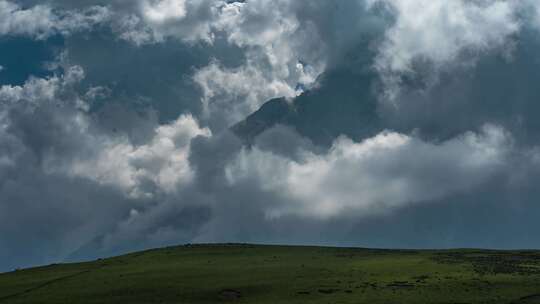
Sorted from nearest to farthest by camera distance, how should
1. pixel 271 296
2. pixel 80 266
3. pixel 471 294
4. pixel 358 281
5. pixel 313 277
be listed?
pixel 471 294
pixel 271 296
pixel 358 281
pixel 313 277
pixel 80 266

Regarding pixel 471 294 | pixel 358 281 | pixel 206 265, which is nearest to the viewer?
pixel 471 294

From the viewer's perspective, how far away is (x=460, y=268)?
354 ft

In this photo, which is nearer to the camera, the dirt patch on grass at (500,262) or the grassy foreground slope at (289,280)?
the grassy foreground slope at (289,280)

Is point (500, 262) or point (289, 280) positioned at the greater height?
point (500, 262)

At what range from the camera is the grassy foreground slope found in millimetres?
87875

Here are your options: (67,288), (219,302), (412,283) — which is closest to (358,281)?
(412,283)

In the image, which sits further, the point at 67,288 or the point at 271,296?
the point at 67,288

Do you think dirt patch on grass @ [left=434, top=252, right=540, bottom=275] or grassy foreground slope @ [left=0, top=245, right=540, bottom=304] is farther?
dirt patch on grass @ [left=434, top=252, right=540, bottom=275]

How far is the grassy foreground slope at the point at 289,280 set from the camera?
87.9 meters

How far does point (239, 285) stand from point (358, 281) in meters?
18.7

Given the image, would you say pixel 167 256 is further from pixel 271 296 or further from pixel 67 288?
pixel 271 296

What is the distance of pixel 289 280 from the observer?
102 meters

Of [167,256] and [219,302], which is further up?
[167,256]

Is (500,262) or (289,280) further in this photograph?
(500,262)
